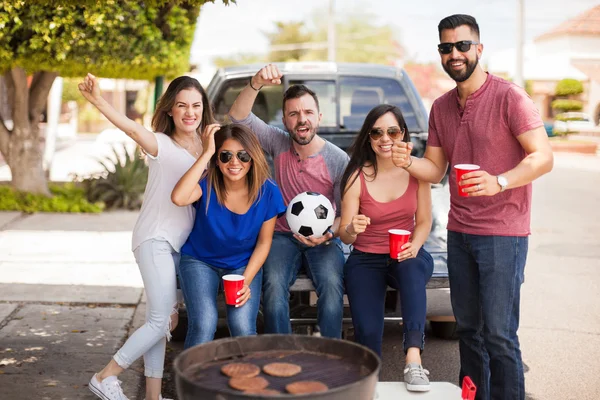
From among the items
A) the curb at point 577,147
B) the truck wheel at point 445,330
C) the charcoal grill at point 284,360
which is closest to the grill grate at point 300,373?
the charcoal grill at point 284,360

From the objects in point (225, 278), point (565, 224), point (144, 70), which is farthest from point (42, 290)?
point (565, 224)

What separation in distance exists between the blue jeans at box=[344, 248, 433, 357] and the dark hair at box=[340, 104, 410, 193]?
474mm

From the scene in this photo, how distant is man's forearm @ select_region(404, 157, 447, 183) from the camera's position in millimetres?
4125

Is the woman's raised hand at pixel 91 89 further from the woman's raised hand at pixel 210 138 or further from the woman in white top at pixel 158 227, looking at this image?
the woman's raised hand at pixel 210 138

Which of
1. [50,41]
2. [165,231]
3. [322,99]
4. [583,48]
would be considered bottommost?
[165,231]

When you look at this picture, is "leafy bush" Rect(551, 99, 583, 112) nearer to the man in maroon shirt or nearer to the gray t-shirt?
the gray t-shirt

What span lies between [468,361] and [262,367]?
163cm

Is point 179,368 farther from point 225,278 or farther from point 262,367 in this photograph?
point 225,278

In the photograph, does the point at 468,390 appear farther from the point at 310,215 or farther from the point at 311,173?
the point at 311,173

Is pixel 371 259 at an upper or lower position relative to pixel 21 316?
upper

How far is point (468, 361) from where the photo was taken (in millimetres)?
4148

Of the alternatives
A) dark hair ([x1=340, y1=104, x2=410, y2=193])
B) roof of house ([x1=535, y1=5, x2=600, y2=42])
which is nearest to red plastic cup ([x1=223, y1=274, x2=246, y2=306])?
dark hair ([x1=340, y1=104, x2=410, y2=193])

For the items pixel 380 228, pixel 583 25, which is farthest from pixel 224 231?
pixel 583 25

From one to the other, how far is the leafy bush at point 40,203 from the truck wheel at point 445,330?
715 cm
